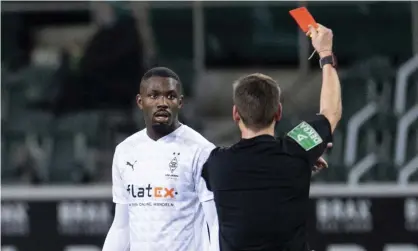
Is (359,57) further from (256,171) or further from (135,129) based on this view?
(256,171)

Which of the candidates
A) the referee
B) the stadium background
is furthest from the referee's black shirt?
the stadium background

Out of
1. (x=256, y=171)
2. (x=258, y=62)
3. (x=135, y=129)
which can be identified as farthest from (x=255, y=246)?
(x=258, y=62)

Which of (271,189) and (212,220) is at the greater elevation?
(271,189)

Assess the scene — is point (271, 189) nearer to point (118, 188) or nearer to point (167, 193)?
point (167, 193)

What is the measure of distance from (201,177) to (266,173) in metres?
0.66

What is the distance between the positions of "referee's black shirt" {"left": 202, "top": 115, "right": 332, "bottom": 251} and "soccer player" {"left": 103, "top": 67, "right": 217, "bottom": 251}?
0.58 meters

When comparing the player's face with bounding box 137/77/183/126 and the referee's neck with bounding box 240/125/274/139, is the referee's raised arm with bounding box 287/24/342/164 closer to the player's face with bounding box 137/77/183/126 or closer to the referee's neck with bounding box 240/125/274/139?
the referee's neck with bounding box 240/125/274/139

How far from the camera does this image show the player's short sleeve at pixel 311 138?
11.9 feet

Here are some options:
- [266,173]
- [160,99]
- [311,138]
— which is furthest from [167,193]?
[311,138]

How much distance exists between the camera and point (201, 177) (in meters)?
4.25

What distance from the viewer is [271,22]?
8.91 m

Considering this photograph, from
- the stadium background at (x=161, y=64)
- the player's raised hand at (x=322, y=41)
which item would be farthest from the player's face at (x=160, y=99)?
the stadium background at (x=161, y=64)

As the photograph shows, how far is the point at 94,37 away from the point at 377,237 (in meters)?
3.11

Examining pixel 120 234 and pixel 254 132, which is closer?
pixel 254 132
